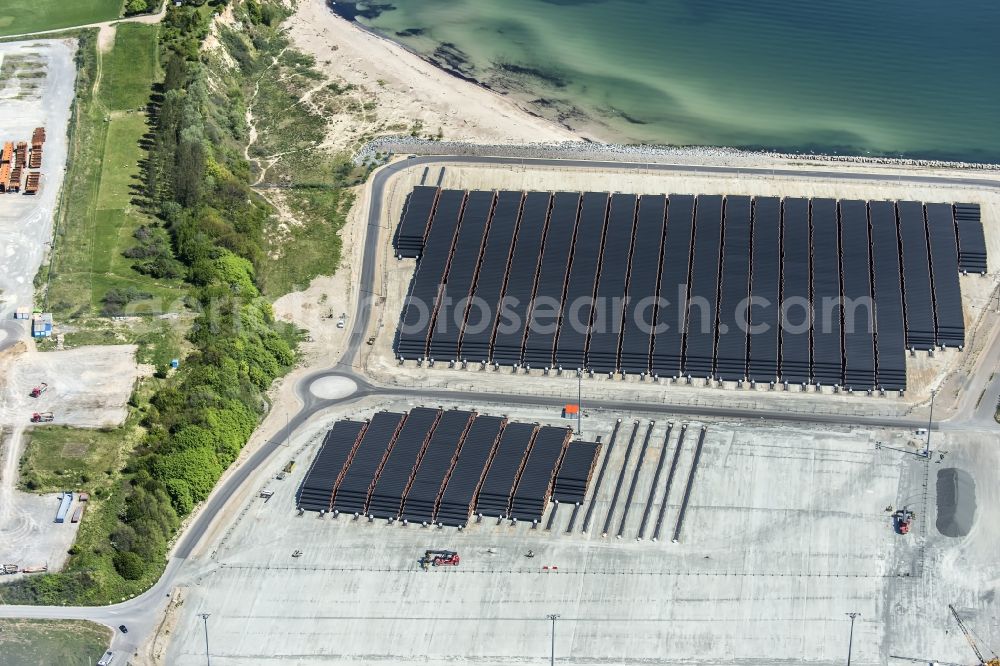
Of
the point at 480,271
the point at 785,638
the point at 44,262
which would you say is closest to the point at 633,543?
the point at 785,638

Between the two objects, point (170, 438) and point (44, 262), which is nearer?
point (170, 438)

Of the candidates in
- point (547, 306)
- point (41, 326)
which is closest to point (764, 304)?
point (547, 306)

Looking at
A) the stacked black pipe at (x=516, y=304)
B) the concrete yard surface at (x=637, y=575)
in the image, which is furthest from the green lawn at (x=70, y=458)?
the stacked black pipe at (x=516, y=304)

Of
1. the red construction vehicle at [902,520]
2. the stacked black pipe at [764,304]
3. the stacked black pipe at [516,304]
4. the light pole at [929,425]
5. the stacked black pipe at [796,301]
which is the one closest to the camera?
the red construction vehicle at [902,520]

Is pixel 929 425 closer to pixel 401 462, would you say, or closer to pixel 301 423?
pixel 401 462

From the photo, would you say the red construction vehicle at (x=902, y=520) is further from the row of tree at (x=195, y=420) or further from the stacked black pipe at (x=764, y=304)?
the row of tree at (x=195, y=420)

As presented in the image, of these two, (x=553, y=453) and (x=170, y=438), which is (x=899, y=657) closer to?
(x=553, y=453)
